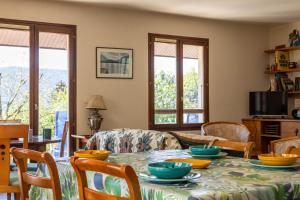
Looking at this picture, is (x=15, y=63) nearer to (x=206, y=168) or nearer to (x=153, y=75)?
(x=153, y=75)

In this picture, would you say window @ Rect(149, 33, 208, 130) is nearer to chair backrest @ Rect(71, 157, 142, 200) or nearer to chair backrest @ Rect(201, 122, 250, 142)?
chair backrest @ Rect(201, 122, 250, 142)

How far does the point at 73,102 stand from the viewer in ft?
19.6

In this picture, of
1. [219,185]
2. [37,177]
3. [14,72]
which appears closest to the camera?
[219,185]

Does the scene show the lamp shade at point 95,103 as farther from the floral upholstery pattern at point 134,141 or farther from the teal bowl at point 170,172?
the teal bowl at point 170,172

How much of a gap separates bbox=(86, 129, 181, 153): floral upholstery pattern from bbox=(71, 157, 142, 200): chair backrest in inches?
73.2

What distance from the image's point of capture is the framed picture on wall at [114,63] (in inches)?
244

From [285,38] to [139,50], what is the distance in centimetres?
286

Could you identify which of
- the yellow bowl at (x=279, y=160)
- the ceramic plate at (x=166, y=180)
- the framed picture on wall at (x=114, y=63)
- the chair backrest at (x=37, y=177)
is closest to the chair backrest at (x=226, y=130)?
the framed picture on wall at (x=114, y=63)

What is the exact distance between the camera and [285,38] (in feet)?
24.8

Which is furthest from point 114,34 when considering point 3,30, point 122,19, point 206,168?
point 206,168

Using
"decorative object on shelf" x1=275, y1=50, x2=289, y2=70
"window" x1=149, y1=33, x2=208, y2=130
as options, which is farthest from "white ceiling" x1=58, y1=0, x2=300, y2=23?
"decorative object on shelf" x1=275, y1=50, x2=289, y2=70

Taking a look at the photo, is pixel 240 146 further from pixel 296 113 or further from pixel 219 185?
pixel 296 113

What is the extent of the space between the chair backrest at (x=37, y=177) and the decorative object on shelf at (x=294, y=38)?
6090 millimetres

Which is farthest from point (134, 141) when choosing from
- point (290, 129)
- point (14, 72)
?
point (290, 129)
